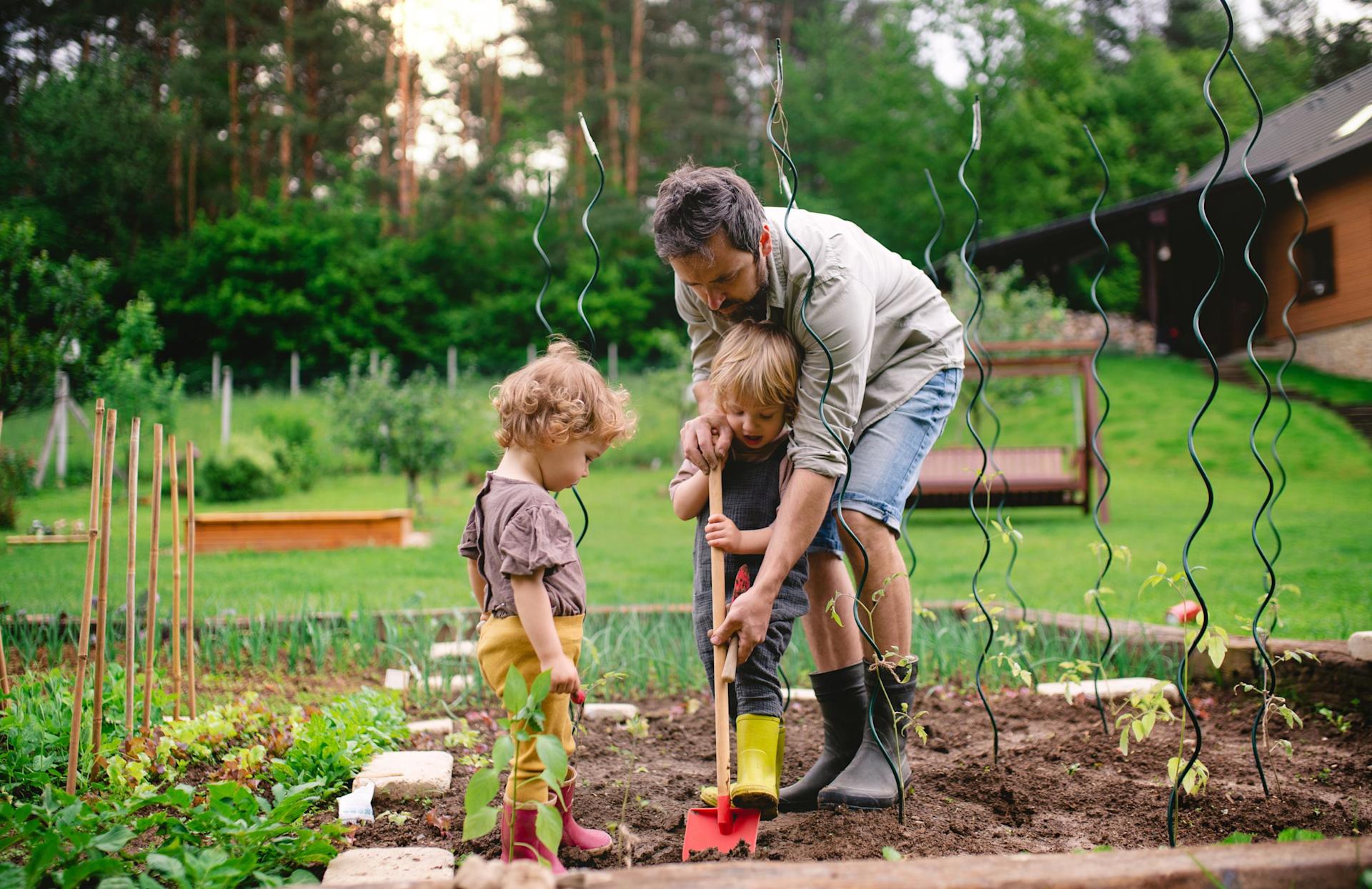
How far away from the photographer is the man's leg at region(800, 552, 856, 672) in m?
2.11

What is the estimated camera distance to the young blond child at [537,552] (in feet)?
5.56

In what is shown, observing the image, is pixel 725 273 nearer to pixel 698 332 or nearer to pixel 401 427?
pixel 698 332

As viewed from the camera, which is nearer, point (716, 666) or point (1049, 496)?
point (716, 666)

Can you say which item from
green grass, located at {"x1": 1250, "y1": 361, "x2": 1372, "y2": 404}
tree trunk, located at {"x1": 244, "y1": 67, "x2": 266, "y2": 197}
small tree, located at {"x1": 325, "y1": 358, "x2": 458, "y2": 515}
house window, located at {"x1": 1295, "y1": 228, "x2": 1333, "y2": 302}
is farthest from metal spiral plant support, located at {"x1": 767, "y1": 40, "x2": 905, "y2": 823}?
tree trunk, located at {"x1": 244, "y1": 67, "x2": 266, "y2": 197}

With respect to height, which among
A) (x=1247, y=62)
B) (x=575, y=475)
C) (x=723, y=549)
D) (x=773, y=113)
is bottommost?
(x=723, y=549)

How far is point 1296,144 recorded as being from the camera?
1452 cm

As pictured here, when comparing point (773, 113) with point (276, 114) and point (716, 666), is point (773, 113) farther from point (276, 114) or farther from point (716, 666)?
point (276, 114)

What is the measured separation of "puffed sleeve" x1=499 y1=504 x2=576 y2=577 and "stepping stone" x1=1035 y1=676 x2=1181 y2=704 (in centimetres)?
172

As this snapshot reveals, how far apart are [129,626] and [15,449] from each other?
995cm

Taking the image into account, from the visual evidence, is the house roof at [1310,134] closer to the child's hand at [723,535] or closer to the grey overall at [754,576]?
the grey overall at [754,576]

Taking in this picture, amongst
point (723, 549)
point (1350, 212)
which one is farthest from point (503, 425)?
point (1350, 212)

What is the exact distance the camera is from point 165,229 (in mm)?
21328

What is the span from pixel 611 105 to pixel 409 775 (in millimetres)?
19729

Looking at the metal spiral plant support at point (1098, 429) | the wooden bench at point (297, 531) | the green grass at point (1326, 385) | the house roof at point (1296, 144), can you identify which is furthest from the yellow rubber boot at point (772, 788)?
the green grass at point (1326, 385)
